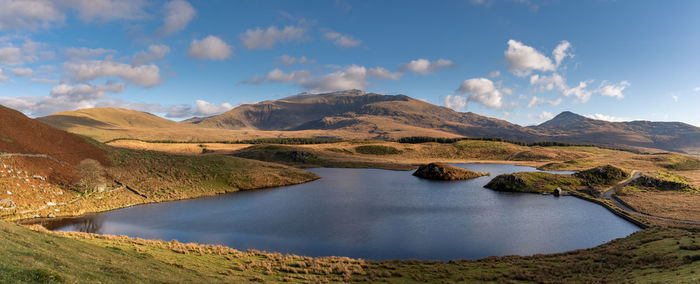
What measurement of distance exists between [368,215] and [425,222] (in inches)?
360

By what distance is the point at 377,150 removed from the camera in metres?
173

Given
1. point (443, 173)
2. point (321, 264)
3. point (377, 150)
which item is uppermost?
point (377, 150)

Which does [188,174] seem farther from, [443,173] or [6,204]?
[443,173]

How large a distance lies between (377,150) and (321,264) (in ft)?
471

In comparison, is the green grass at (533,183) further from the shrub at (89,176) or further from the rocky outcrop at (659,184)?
the shrub at (89,176)

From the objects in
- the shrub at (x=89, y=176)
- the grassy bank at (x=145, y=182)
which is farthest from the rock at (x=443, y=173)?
the shrub at (x=89, y=176)

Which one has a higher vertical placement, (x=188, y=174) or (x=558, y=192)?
(x=558, y=192)

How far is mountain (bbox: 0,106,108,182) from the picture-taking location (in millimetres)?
54959

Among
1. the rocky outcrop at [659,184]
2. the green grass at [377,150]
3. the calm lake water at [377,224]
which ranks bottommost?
the calm lake water at [377,224]

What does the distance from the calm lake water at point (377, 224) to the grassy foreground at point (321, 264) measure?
403cm

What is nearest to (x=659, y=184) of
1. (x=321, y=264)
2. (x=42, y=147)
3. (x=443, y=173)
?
(x=443, y=173)

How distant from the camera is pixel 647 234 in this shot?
124 feet

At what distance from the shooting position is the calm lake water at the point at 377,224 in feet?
123

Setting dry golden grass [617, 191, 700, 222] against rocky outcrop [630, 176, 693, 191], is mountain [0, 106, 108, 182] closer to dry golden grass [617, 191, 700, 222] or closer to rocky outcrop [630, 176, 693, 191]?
dry golden grass [617, 191, 700, 222]
